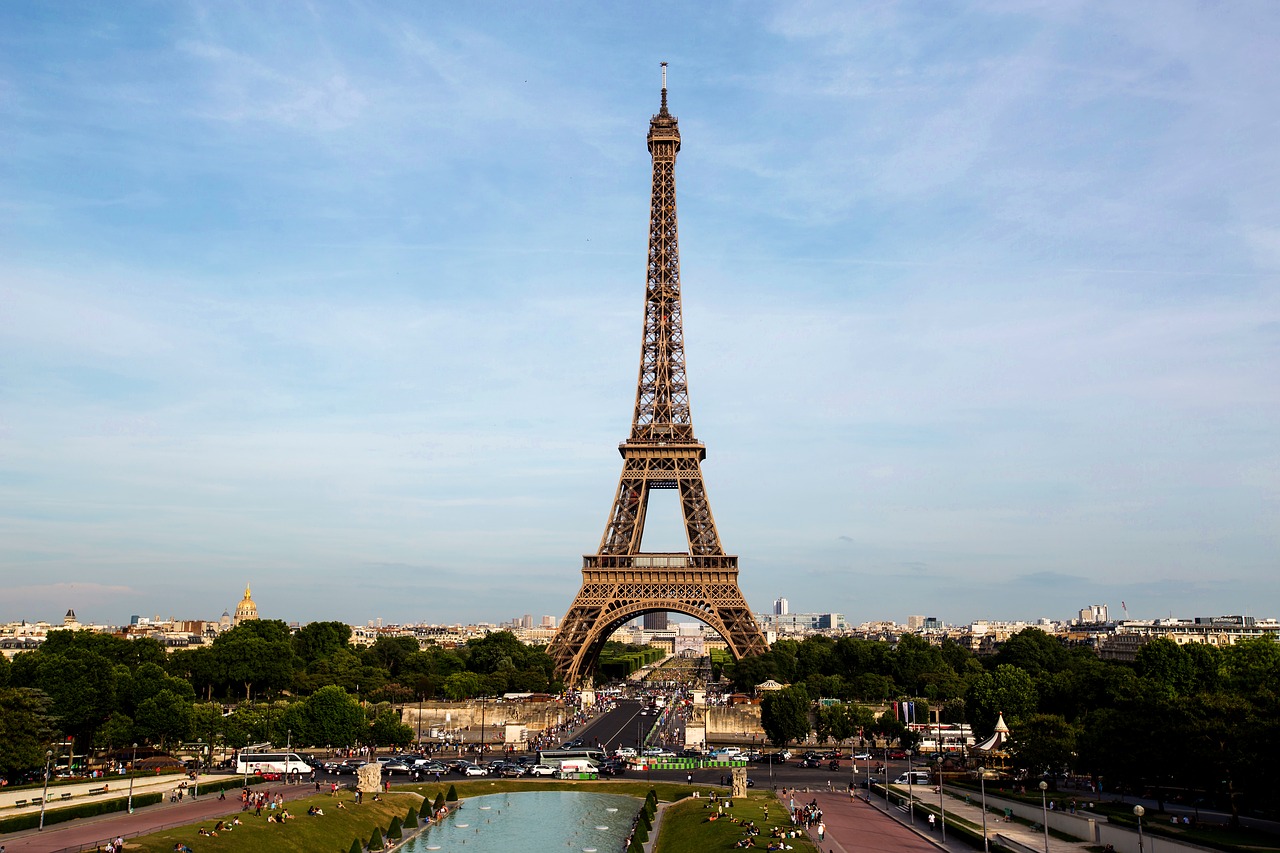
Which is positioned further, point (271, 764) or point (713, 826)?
point (271, 764)

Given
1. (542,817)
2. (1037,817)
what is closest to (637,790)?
(542,817)

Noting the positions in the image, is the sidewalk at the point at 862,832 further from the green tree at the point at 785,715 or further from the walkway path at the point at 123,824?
the walkway path at the point at 123,824

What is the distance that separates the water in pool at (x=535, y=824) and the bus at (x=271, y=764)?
1462cm

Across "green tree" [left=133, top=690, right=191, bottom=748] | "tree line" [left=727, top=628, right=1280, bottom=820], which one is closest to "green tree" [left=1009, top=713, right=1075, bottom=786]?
"tree line" [left=727, top=628, right=1280, bottom=820]

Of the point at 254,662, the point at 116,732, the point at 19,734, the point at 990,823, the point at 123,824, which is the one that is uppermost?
the point at 254,662

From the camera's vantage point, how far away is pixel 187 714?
258 feet

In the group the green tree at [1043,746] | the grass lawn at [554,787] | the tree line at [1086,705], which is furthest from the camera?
the green tree at [1043,746]

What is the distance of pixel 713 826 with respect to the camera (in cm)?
5241

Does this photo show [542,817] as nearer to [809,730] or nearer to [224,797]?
[224,797]

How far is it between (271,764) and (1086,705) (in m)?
65.3

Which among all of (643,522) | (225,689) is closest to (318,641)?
(225,689)

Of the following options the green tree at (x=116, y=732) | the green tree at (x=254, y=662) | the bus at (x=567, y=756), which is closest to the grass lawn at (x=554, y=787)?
the bus at (x=567, y=756)

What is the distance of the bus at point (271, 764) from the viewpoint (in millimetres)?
72250

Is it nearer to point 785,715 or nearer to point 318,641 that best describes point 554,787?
point 785,715
